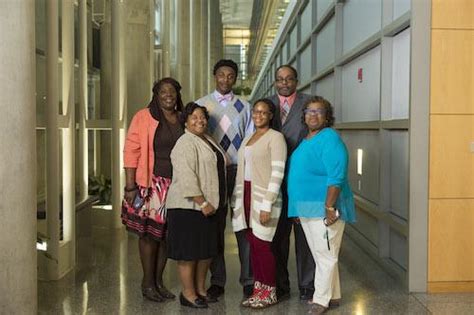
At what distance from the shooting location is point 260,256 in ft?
15.3

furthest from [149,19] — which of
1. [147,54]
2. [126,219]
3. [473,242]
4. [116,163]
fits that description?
[473,242]

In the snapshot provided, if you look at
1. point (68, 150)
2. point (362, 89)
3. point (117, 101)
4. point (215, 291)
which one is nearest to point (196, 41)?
point (117, 101)

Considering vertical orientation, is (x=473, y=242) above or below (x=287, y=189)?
below

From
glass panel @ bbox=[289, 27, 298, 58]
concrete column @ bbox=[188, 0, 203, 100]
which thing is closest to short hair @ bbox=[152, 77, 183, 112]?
glass panel @ bbox=[289, 27, 298, 58]

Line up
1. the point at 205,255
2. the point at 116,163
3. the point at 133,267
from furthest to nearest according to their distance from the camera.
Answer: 1. the point at 116,163
2. the point at 133,267
3. the point at 205,255

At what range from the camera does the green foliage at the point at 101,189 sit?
9531mm

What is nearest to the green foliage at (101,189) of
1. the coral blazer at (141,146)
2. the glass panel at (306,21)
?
the glass panel at (306,21)

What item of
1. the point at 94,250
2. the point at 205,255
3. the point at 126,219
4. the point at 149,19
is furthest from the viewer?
the point at 149,19

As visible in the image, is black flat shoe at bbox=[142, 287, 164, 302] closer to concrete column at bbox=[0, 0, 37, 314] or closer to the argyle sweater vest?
concrete column at bbox=[0, 0, 37, 314]

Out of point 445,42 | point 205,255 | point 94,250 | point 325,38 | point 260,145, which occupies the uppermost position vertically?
point 325,38

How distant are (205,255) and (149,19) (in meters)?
6.57

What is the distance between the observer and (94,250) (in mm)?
7105

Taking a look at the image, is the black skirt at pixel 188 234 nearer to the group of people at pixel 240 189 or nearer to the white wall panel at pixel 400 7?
the group of people at pixel 240 189

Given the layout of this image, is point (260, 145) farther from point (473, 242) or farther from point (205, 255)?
point (473, 242)
